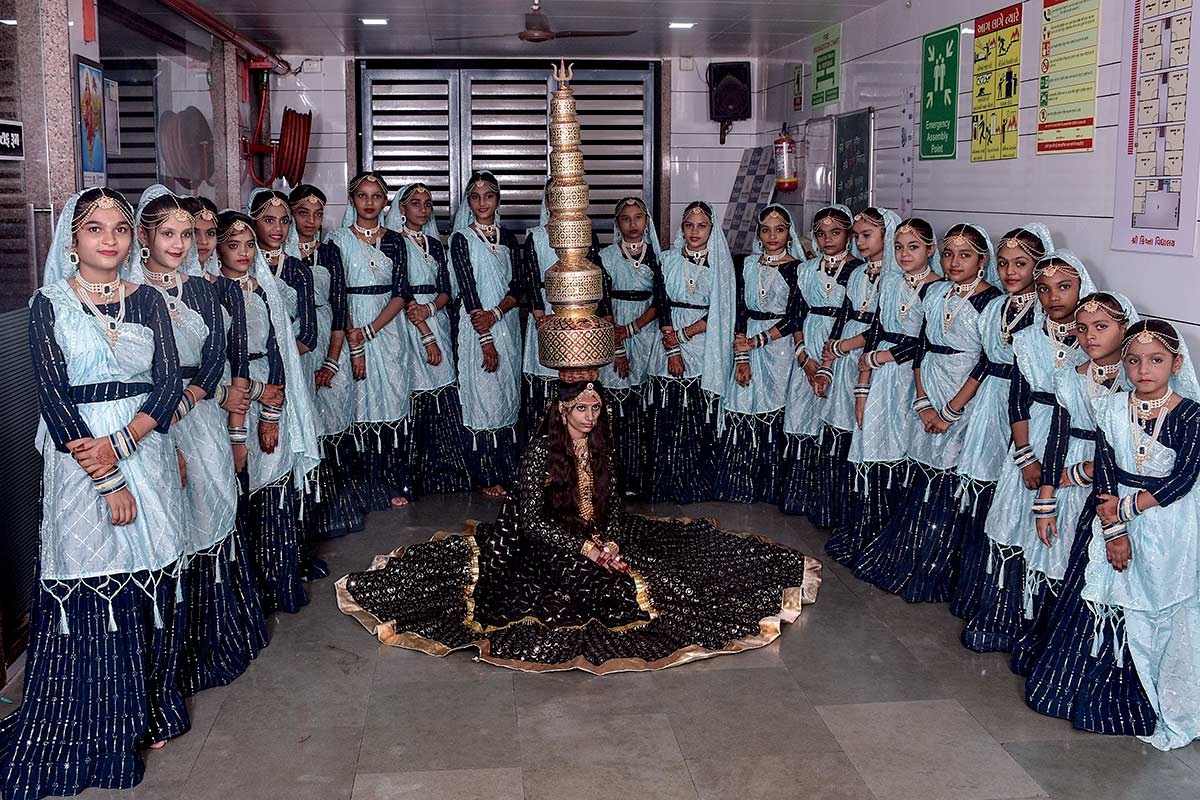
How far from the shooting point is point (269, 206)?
5328 millimetres

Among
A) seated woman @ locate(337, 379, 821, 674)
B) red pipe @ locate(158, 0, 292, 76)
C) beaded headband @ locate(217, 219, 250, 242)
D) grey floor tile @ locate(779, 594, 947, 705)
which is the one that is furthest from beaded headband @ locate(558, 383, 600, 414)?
red pipe @ locate(158, 0, 292, 76)

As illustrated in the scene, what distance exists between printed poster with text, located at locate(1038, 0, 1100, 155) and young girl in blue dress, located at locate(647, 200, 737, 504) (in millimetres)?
1935

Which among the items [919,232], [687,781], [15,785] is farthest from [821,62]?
[15,785]

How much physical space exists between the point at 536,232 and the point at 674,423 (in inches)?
51.7

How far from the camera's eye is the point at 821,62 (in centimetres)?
723

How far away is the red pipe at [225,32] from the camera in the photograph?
19.5 ft

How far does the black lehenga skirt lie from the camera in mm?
4312

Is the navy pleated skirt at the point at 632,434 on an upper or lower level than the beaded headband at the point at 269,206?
lower

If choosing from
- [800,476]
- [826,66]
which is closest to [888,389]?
[800,476]

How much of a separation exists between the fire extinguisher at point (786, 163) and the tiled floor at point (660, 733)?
153 inches

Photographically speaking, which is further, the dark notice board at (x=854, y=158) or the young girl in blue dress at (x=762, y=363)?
the dark notice board at (x=854, y=158)

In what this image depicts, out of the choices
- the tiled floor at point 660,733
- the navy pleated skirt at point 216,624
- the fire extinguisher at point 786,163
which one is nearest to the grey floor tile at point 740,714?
the tiled floor at point 660,733

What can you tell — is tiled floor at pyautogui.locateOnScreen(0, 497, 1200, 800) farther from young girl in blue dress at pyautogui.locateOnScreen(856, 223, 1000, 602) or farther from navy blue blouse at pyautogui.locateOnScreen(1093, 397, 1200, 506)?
navy blue blouse at pyautogui.locateOnScreen(1093, 397, 1200, 506)

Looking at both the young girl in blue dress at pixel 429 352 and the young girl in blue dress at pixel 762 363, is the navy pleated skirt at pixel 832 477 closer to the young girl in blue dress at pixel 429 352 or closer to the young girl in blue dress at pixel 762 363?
the young girl in blue dress at pixel 762 363
